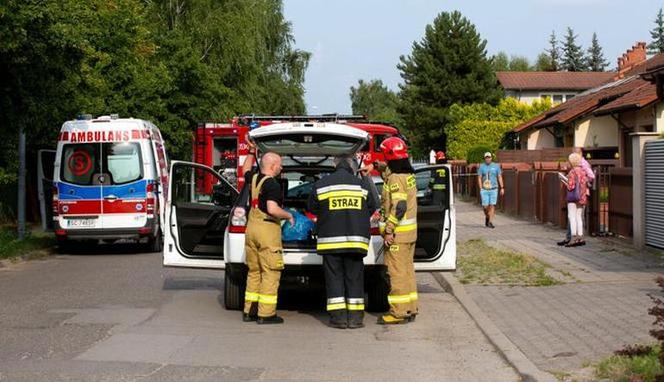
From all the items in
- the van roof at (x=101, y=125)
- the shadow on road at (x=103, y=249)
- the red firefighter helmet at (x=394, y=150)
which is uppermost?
the van roof at (x=101, y=125)

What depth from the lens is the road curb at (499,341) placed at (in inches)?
269

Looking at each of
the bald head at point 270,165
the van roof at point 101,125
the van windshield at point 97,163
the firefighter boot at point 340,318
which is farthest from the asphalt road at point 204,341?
the van roof at point 101,125

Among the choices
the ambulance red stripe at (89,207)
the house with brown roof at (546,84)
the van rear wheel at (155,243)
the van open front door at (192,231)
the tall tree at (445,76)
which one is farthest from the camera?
the house with brown roof at (546,84)

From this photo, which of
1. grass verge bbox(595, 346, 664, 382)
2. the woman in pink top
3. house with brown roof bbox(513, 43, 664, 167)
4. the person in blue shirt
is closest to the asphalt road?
grass verge bbox(595, 346, 664, 382)

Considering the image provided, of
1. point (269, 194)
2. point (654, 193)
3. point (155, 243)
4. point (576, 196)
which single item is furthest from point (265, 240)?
point (155, 243)

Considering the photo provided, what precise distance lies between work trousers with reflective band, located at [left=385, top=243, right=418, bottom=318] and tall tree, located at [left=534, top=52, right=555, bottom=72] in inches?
4398

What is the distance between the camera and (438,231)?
1008cm

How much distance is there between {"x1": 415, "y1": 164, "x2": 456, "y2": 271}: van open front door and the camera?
1002 centimetres

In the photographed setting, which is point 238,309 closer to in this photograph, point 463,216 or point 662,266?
point 662,266

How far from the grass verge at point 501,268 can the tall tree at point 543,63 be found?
106 metres

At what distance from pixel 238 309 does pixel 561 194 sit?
35.6 ft

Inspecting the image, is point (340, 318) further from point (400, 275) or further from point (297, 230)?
point (297, 230)

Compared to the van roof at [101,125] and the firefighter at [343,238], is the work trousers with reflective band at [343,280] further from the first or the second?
the van roof at [101,125]

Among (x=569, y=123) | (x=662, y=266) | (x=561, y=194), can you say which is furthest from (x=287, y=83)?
(x=662, y=266)
